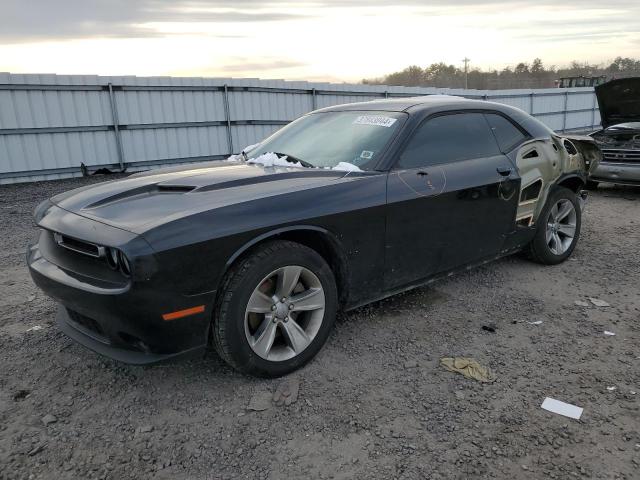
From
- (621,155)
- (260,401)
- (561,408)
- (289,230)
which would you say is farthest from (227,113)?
(561,408)

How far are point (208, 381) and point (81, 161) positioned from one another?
1018cm

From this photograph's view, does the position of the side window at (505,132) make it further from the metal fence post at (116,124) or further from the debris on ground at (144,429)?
the metal fence post at (116,124)

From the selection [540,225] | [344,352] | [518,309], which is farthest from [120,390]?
[540,225]

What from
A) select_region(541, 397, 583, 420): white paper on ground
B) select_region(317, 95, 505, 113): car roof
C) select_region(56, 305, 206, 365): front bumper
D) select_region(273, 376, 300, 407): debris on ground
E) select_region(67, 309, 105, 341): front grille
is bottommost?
select_region(541, 397, 583, 420): white paper on ground

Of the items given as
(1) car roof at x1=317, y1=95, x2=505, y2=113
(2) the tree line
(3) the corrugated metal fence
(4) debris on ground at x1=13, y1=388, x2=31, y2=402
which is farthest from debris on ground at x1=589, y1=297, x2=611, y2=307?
(2) the tree line

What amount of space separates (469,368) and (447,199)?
1.21 meters

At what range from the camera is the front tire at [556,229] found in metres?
4.71

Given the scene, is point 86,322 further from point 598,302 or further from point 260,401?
point 598,302

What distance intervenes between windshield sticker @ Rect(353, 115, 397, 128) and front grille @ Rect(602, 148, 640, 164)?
6368 millimetres

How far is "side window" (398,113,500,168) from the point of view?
3604 mm

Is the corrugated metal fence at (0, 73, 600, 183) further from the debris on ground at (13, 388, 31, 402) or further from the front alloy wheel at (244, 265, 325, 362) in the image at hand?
the front alloy wheel at (244, 265, 325, 362)

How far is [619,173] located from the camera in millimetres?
8305

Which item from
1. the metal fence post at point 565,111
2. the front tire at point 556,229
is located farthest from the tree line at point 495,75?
the front tire at point 556,229

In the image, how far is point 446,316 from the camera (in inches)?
151
